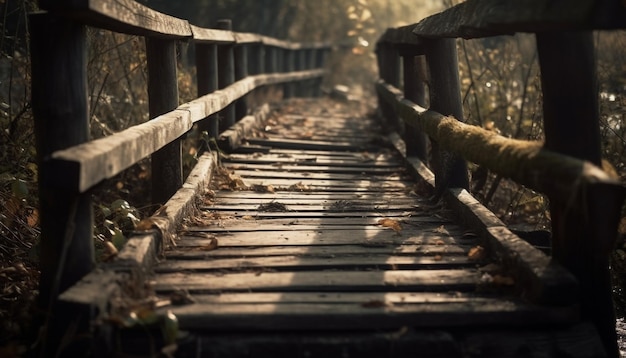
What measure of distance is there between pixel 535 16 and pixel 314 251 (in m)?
1.62

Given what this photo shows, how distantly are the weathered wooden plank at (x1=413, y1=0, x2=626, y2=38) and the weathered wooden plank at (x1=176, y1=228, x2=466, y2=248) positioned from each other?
1070 millimetres

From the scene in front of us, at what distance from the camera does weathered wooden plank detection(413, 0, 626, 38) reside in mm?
3039

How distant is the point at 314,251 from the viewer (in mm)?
4289

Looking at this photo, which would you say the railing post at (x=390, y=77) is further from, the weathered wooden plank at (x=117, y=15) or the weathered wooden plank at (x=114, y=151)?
the weathered wooden plank at (x=117, y=15)

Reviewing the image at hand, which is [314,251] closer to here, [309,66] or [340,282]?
[340,282]

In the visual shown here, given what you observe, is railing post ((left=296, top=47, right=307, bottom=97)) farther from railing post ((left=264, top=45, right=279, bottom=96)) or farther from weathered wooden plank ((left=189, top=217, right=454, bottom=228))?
weathered wooden plank ((left=189, top=217, right=454, bottom=228))

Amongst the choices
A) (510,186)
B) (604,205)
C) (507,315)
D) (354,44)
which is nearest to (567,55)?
(604,205)

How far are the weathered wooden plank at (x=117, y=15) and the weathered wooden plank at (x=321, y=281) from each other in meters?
1.10

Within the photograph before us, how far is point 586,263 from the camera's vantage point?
3555 mm

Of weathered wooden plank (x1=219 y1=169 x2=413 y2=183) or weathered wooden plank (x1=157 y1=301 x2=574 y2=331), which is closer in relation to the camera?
weathered wooden plank (x1=157 y1=301 x2=574 y2=331)

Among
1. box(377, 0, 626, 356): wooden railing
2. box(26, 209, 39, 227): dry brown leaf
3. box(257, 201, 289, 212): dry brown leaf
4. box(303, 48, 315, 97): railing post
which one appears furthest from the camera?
box(303, 48, 315, 97): railing post

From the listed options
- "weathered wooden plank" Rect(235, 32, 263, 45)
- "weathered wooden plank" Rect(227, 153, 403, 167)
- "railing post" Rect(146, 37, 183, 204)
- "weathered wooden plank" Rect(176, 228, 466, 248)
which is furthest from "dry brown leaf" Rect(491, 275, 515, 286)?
"weathered wooden plank" Rect(235, 32, 263, 45)

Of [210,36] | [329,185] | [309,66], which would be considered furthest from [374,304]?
[309,66]

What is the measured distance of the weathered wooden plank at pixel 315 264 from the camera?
3.94 m
